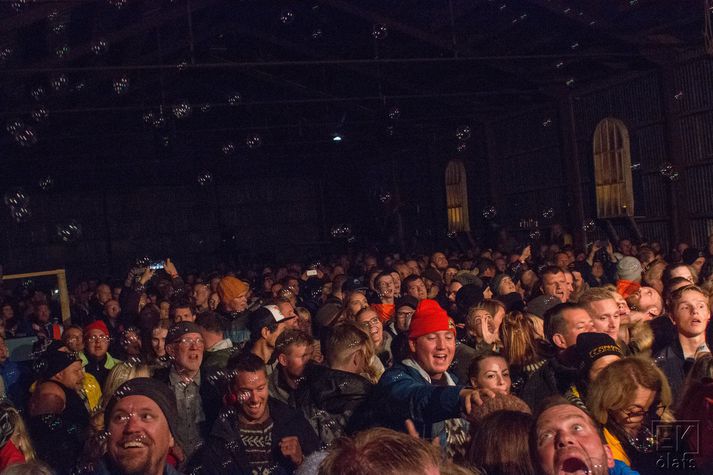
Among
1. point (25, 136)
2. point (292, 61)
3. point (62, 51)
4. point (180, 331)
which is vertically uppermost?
point (292, 61)

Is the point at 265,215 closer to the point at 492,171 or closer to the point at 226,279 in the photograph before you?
the point at 492,171

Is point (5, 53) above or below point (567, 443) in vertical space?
above

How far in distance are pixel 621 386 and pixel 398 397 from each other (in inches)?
38.3

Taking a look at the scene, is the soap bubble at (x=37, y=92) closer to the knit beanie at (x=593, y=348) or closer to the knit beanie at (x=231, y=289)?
the knit beanie at (x=231, y=289)

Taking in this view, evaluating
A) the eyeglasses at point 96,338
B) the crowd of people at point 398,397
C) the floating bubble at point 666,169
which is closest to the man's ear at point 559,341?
the crowd of people at point 398,397

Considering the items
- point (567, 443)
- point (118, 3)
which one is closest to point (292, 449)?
point (567, 443)

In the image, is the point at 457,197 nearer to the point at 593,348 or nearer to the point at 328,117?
the point at 328,117

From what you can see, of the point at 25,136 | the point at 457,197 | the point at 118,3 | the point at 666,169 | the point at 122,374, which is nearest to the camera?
the point at 122,374

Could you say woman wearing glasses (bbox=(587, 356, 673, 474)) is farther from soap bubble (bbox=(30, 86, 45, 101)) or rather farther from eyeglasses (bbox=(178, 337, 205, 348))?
soap bubble (bbox=(30, 86, 45, 101))

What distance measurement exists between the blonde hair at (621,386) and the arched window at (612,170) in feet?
52.2

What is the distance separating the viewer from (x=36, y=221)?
100 feet

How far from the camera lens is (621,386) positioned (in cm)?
386

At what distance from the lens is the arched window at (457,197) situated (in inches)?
1056

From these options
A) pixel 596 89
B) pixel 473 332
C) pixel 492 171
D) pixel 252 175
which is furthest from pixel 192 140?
pixel 473 332
